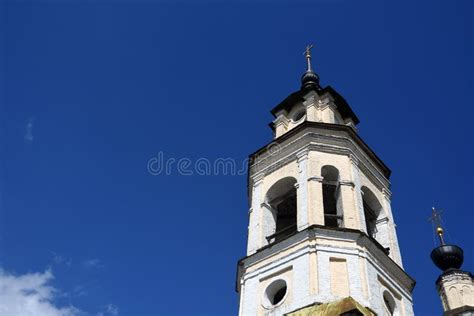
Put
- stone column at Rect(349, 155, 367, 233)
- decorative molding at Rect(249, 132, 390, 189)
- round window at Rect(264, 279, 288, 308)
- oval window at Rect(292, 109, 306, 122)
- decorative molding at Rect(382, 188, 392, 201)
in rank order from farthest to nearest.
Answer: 1. oval window at Rect(292, 109, 306, 122)
2. decorative molding at Rect(382, 188, 392, 201)
3. decorative molding at Rect(249, 132, 390, 189)
4. stone column at Rect(349, 155, 367, 233)
5. round window at Rect(264, 279, 288, 308)

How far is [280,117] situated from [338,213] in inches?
224

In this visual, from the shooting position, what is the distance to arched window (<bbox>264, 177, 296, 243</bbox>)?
16688 mm

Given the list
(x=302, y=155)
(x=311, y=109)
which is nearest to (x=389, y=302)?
(x=302, y=155)

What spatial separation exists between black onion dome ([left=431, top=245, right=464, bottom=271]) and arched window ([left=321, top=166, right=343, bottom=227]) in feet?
52.2

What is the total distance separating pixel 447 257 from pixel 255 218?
18.6 meters

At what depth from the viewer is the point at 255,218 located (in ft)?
56.1

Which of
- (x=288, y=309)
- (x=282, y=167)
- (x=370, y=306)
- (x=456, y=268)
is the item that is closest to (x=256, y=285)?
(x=288, y=309)

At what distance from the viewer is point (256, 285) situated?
1514 centimetres

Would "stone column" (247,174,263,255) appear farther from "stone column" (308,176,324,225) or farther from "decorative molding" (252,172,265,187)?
"stone column" (308,176,324,225)

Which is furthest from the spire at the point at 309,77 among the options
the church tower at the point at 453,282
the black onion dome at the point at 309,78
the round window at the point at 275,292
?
the church tower at the point at 453,282

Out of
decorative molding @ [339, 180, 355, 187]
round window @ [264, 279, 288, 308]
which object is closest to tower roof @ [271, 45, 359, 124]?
decorative molding @ [339, 180, 355, 187]

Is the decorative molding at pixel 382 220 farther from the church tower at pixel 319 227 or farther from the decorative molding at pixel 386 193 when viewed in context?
the decorative molding at pixel 386 193

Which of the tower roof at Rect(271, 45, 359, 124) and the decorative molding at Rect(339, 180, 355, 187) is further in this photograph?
the tower roof at Rect(271, 45, 359, 124)

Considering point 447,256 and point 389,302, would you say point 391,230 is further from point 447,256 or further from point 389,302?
point 447,256
